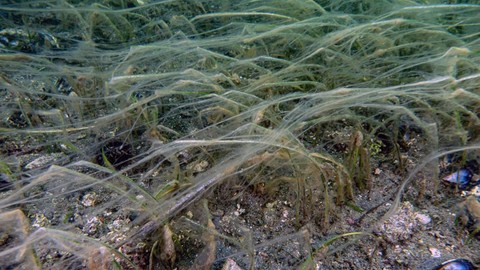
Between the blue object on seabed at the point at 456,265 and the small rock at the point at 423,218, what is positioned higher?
the blue object on seabed at the point at 456,265

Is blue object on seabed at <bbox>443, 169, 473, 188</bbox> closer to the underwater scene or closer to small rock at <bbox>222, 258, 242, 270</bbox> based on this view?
the underwater scene

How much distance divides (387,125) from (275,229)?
1.13m

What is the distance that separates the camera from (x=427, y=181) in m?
1.92

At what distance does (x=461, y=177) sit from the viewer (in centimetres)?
191

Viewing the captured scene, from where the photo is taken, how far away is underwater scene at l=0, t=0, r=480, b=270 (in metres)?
1.60

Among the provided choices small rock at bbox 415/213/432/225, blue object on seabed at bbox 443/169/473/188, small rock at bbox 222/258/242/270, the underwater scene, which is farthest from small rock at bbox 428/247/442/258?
small rock at bbox 222/258/242/270

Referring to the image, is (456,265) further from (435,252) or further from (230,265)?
(230,265)

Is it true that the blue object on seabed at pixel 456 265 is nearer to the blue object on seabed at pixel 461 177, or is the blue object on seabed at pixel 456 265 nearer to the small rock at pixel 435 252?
the small rock at pixel 435 252

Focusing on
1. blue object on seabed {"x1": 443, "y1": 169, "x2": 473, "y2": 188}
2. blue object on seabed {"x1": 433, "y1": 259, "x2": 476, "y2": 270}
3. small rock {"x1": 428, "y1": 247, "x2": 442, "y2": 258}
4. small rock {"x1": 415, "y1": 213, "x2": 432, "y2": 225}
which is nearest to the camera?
blue object on seabed {"x1": 433, "y1": 259, "x2": 476, "y2": 270}

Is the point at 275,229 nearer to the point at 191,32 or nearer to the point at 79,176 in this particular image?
the point at 79,176

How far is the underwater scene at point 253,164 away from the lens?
1.60m

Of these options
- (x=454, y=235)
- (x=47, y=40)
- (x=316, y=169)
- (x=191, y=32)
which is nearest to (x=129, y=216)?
(x=316, y=169)

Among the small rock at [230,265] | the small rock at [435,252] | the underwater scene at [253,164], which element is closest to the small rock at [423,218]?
the underwater scene at [253,164]

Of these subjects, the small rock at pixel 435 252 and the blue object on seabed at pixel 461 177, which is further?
the blue object on seabed at pixel 461 177
